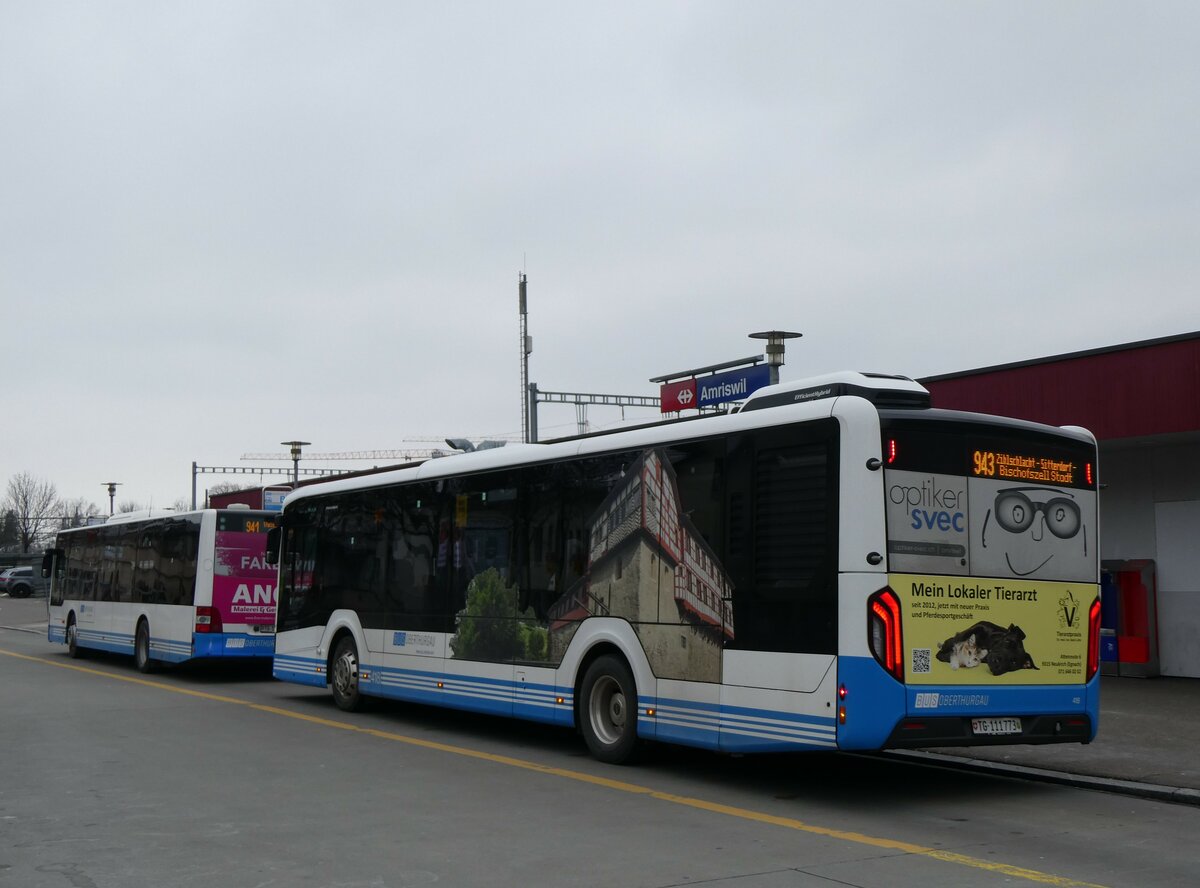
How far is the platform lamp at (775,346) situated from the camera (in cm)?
2138

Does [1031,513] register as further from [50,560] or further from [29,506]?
[29,506]

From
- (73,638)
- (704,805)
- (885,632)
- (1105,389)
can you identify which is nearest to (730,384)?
(1105,389)

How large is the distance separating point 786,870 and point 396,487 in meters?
9.72

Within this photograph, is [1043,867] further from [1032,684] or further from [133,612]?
[133,612]

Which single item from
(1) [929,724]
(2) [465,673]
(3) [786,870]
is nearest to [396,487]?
(2) [465,673]

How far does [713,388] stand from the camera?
2419cm

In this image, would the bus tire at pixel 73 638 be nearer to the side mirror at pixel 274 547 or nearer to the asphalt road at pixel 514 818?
the side mirror at pixel 274 547

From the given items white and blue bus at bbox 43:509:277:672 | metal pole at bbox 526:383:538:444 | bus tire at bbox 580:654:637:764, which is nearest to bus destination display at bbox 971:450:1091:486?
bus tire at bbox 580:654:637:764

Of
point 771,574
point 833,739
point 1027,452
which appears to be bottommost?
point 833,739

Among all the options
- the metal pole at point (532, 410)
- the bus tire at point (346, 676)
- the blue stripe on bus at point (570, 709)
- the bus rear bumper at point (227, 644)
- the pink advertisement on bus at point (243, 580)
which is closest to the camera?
the blue stripe on bus at point (570, 709)

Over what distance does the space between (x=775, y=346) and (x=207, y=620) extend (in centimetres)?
1075

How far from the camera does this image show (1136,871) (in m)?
7.43

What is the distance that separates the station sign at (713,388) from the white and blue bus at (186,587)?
8.09 m

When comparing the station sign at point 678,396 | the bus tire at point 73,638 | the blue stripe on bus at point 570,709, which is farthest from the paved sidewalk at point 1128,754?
the bus tire at point 73,638
